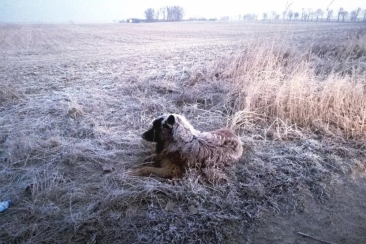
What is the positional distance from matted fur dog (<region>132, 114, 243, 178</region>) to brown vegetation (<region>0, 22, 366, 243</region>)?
0.59 ft

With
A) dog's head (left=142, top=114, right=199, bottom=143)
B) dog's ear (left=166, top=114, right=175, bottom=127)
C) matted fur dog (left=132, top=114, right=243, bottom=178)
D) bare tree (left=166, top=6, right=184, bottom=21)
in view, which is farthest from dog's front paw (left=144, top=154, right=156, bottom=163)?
bare tree (left=166, top=6, right=184, bottom=21)

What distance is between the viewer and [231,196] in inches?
120

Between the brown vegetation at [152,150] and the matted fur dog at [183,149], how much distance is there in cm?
18

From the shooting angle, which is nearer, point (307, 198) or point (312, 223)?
point (312, 223)

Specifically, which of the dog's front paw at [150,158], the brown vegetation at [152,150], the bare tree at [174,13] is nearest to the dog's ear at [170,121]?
the dog's front paw at [150,158]

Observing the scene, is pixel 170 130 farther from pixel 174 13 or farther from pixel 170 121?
pixel 174 13

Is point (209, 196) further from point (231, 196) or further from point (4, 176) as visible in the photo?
point (4, 176)

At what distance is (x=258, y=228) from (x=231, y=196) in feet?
1.65

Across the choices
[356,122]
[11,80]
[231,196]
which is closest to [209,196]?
[231,196]

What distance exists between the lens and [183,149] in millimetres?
3527

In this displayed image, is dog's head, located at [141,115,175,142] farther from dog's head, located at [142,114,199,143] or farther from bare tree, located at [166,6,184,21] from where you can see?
bare tree, located at [166,6,184,21]

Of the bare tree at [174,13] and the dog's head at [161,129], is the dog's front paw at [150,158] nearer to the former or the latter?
the dog's head at [161,129]

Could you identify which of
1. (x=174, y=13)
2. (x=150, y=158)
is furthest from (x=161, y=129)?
(x=174, y=13)

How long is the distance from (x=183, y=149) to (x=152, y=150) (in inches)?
29.2
